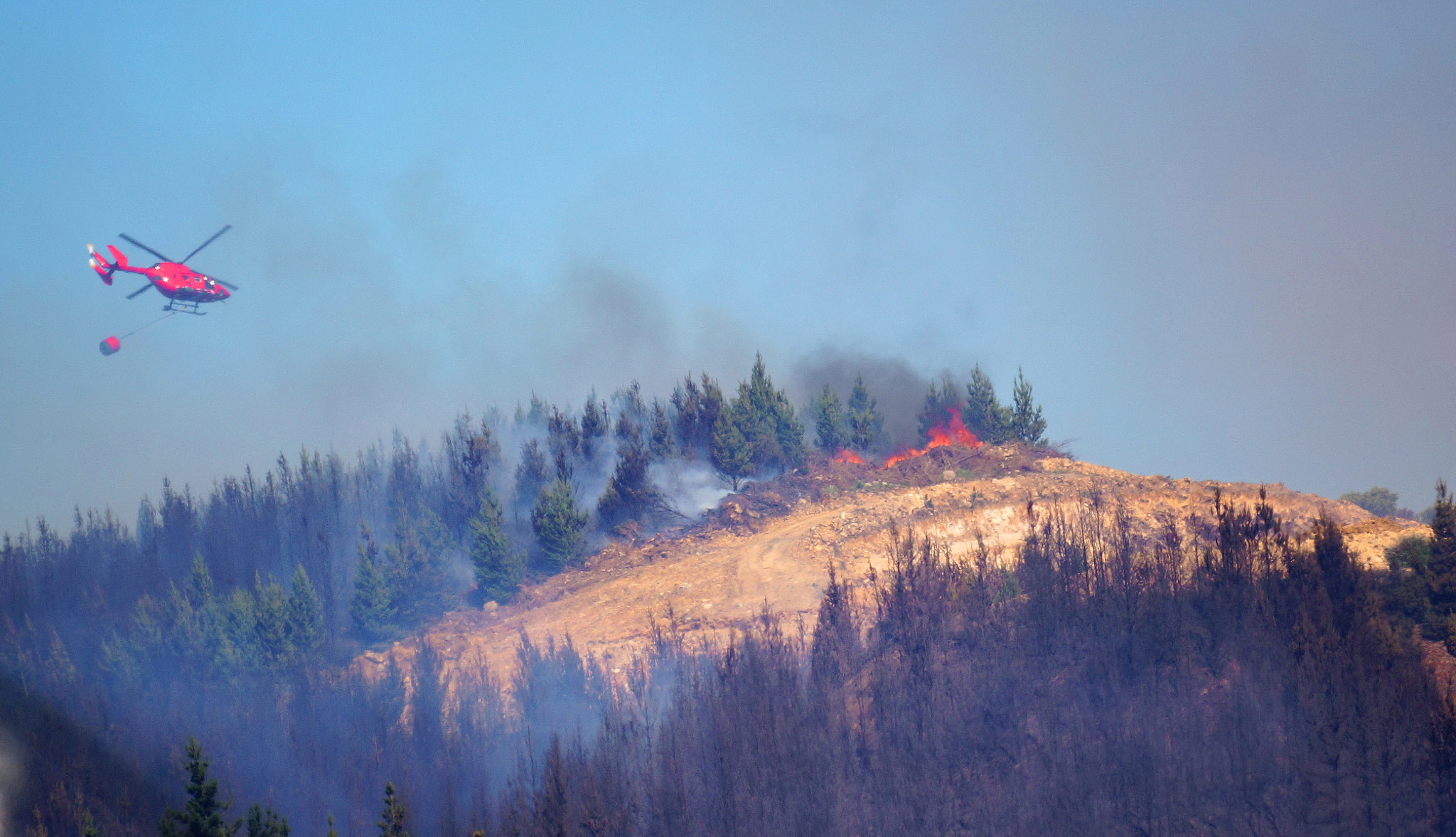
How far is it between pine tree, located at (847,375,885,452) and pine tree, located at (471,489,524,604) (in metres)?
21.8

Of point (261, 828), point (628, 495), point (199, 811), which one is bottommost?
point (261, 828)

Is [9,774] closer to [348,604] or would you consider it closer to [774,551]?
[348,604]

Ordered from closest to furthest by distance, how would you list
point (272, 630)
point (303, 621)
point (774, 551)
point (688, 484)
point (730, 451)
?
point (272, 630) → point (303, 621) → point (774, 551) → point (730, 451) → point (688, 484)

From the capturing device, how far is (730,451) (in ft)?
148

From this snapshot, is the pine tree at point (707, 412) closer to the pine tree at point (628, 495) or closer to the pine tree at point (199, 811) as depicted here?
the pine tree at point (628, 495)

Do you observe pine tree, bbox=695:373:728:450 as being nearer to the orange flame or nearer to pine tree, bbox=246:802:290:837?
the orange flame

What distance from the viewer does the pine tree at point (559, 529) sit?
39.2 metres

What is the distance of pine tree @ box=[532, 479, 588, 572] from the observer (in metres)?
39.2

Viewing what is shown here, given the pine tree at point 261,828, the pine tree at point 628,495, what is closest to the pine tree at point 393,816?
the pine tree at point 261,828

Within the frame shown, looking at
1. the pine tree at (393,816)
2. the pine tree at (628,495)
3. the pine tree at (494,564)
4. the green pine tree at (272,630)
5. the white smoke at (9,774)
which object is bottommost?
the white smoke at (9,774)

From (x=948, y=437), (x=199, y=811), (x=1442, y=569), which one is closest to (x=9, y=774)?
(x=199, y=811)

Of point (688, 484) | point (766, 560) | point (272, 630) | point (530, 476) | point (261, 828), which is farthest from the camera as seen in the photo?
point (530, 476)

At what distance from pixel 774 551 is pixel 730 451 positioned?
9.90 m

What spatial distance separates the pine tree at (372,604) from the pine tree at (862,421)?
26.7 metres
